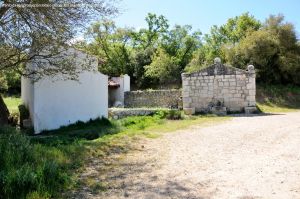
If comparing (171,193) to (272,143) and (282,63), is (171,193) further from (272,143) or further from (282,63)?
(282,63)

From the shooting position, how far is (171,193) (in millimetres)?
6078

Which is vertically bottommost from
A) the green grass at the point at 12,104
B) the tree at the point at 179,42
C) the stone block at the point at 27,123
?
the stone block at the point at 27,123

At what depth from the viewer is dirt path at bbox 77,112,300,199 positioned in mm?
6094

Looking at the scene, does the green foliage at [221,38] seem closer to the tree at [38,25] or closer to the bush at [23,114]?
the bush at [23,114]

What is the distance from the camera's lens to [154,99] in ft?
99.7

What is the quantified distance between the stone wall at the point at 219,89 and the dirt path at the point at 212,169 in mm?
11166

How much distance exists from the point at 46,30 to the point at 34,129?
505cm

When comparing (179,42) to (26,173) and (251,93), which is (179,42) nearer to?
(251,93)

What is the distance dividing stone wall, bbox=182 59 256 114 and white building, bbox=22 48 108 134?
680cm

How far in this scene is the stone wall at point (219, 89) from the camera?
22953 millimetres

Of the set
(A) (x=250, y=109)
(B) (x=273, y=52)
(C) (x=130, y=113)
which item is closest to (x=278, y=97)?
(B) (x=273, y=52)

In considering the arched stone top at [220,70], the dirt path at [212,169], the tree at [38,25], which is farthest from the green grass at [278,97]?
the tree at [38,25]

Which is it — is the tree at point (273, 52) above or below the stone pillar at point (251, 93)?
above

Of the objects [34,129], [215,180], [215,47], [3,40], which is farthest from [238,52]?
[215,180]
